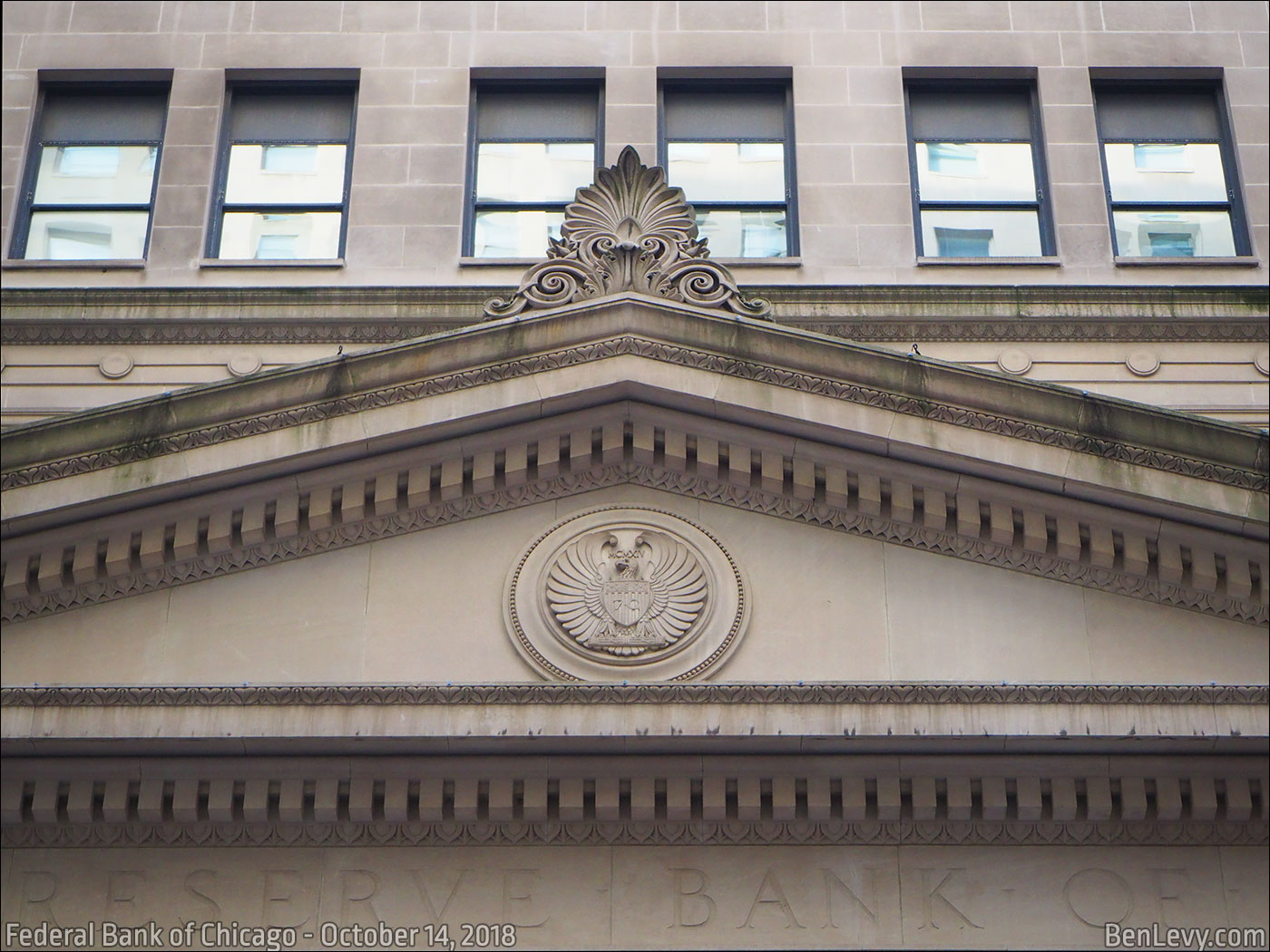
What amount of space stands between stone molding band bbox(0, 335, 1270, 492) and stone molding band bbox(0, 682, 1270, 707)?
6.57 ft

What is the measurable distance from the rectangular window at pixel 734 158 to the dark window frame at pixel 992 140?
5.05 ft

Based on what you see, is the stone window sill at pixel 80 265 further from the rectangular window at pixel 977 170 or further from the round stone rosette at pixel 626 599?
the rectangular window at pixel 977 170

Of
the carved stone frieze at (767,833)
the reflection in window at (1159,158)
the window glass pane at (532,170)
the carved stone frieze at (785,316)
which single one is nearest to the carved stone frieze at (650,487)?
the carved stone frieze at (767,833)

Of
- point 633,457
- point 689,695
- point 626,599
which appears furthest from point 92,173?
point 689,695

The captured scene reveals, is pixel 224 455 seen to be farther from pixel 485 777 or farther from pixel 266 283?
pixel 266 283

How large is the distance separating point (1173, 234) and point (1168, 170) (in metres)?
0.91

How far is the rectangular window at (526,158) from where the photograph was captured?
946 inches

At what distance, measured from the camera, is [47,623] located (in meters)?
17.5

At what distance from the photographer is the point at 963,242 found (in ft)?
78.7

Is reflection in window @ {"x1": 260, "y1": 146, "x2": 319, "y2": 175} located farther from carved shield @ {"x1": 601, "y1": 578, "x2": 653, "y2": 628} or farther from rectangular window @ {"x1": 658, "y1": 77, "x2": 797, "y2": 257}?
carved shield @ {"x1": 601, "y1": 578, "x2": 653, "y2": 628}

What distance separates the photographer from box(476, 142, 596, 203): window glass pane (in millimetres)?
24266

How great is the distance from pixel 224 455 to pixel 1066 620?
762 centimetres

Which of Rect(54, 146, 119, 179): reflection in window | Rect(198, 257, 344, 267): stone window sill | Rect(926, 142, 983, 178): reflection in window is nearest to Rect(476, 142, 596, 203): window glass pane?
Rect(198, 257, 344, 267): stone window sill

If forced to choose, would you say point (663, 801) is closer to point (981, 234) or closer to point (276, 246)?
point (981, 234)
